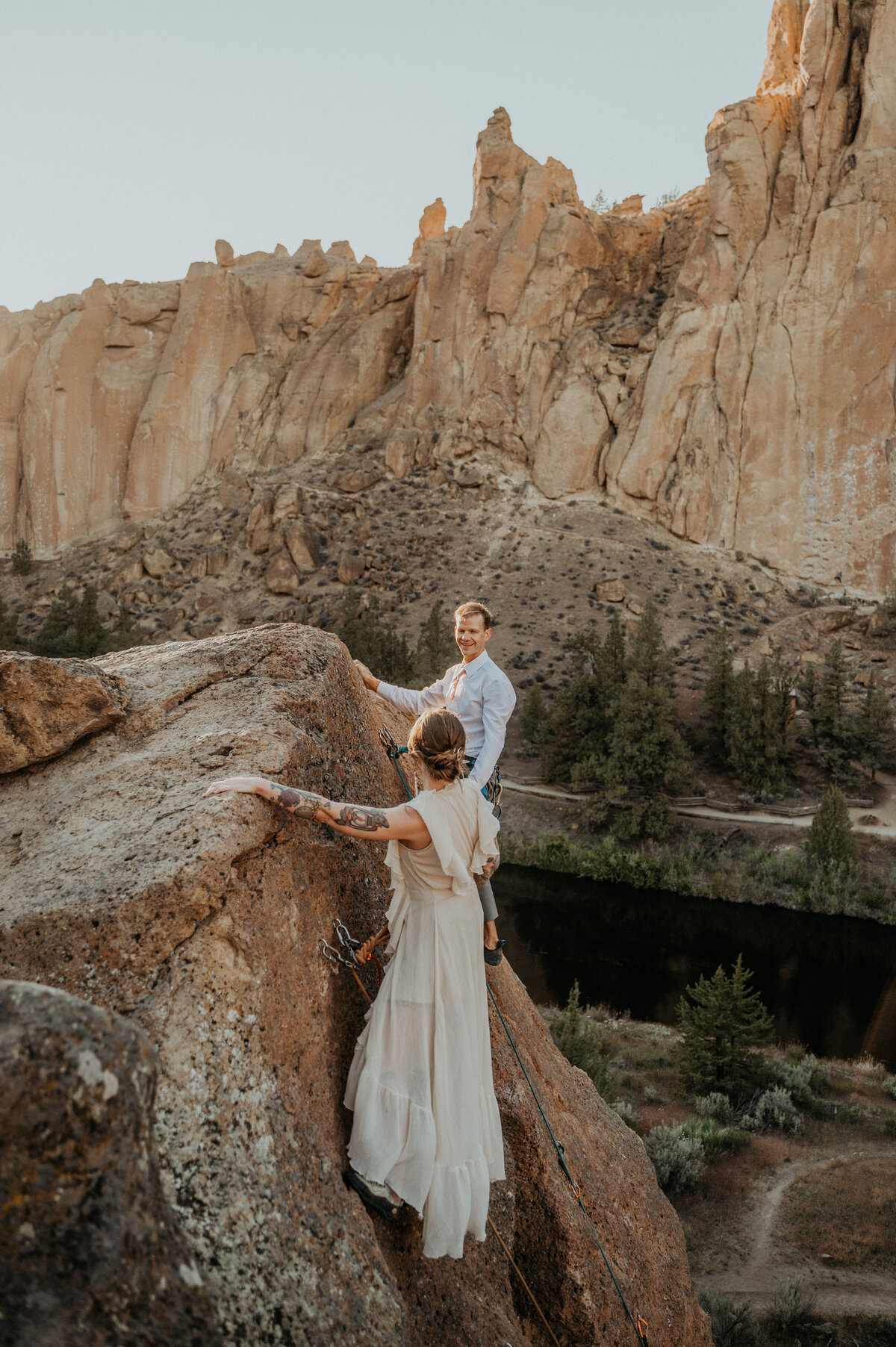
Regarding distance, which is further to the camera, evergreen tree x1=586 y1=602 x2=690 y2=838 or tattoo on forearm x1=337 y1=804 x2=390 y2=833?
evergreen tree x1=586 y1=602 x2=690 y2=838

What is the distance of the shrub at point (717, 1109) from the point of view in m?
11.8

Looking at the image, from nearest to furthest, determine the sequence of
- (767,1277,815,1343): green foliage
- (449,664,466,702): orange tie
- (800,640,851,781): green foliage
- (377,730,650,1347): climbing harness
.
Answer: (377,730,650,1347): climbing harness, (449,664,466,702): orange tie, (767,1277,815,1343): green foliage, (800,640,851,781): green foliage

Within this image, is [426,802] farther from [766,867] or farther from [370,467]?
[370,467]

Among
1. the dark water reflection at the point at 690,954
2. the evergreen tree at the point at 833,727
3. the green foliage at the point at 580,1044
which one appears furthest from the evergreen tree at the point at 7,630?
the evergreen tree at the point at 833,727

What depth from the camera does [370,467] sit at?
4309 centimetres

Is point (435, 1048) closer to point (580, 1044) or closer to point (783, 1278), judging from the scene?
point (783, 1278)

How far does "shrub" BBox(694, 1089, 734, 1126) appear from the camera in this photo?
38.6ft

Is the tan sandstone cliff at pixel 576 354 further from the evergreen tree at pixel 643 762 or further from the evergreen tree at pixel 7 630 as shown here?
the evergreen tree at pixel 643 762

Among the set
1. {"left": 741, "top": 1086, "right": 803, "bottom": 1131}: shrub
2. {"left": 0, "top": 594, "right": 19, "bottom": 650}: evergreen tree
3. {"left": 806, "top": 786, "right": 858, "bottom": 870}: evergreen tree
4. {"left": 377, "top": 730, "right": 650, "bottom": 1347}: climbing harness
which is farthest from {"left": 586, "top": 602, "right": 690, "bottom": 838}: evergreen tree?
{"left": 0, "top": 594, "right": 19, "bottom": 650}: evergreen tree

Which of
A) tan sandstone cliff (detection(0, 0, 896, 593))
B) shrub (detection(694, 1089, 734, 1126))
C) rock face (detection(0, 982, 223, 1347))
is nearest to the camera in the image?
rock face (detection(0, 982, 223, 1347))

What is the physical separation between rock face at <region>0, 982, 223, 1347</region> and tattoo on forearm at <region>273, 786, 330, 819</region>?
1189mm

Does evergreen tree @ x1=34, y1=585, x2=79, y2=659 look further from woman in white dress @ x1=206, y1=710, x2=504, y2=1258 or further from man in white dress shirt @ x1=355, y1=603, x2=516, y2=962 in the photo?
woman in white dress @ x1=206, y1=710, x2=504, y2=1258

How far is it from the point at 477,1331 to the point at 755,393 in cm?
3978

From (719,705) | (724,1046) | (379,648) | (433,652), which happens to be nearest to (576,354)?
(433,652)
